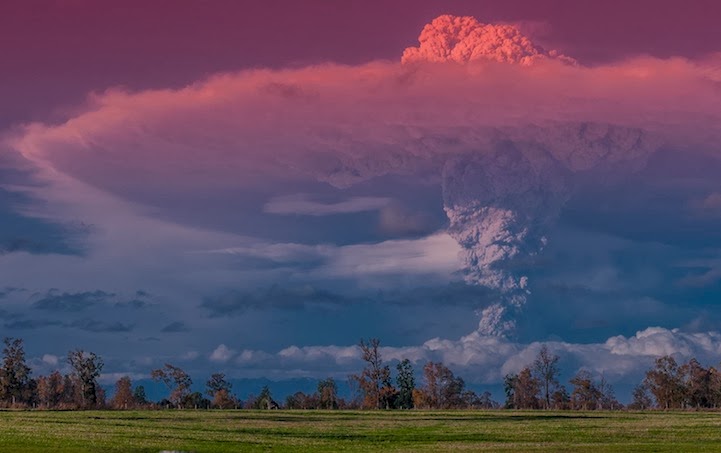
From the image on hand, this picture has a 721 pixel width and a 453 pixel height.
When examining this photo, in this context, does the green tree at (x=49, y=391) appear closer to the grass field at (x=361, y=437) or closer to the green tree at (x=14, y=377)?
the green tree at (x=14, y=377)

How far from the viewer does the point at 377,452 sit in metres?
62.3

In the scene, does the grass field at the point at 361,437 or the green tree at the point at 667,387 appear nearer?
the grass field at the point at 361,437

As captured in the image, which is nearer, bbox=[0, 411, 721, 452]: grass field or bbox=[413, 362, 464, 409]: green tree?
bbox=[0, 411, 721, 452]: grass field

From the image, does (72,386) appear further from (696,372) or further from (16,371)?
(696,372)

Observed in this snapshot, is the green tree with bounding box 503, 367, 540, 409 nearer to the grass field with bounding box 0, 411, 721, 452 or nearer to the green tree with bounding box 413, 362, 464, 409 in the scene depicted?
the green tree with bounding box 413, 362, 464, 409

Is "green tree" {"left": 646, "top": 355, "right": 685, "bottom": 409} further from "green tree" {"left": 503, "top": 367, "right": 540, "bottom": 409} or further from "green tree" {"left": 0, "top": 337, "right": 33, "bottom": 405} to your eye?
"green tree" {"left": 0, "top": 337, "right": 33, "bottom": 405}

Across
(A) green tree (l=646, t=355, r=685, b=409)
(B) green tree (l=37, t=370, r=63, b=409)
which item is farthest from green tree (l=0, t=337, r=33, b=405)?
(A) green tree (l=646, t=355, r=685, b=409)

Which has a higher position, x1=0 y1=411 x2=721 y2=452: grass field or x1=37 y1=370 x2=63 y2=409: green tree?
x1=37 y1=370 x2=63 y2=409: green tree

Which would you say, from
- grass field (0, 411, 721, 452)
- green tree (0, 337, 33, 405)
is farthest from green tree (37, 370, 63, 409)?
grass field (0, 411, 721, 452)

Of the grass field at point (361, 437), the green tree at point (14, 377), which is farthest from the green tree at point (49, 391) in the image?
the grass field at point (361, 437)

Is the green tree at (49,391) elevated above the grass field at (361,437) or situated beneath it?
elevated above

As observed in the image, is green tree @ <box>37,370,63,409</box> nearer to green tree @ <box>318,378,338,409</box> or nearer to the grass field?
green tree @ <box>318,378,338,409</box>

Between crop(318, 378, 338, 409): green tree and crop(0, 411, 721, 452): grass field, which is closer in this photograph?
crop(0, 411, 721, 452): grass field

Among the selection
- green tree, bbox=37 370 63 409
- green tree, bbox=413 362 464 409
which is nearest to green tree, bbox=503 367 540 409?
green tree, bbox=413 362 464 409
